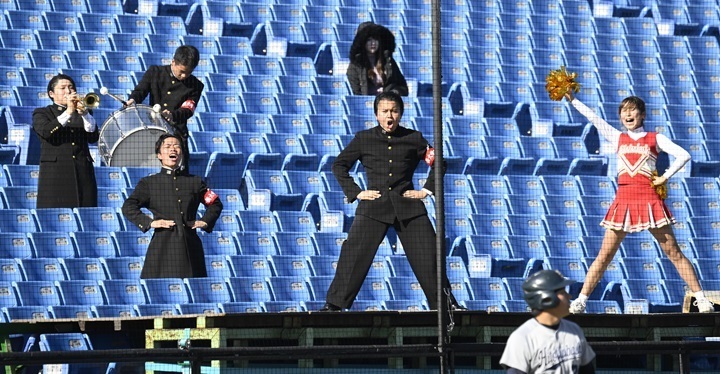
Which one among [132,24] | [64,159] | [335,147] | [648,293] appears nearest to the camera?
[64,159]

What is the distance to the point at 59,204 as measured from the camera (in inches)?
417

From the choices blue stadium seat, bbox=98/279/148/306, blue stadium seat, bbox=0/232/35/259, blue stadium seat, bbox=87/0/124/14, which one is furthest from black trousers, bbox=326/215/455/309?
blue stadium seat, bbox=87/0/124/14

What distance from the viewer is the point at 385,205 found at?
8906 mm

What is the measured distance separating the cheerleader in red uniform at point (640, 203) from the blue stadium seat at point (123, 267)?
13.9ft

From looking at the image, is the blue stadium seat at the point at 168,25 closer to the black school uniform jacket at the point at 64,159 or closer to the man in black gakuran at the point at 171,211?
the black school uniform jacket at the point at 64,159

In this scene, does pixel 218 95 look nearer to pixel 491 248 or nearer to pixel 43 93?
pixel 43 93

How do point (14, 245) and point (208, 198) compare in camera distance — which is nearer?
point (208, 198)

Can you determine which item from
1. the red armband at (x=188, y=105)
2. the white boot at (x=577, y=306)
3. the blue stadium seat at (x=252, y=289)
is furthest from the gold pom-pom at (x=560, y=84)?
the blue stadium seat at (x=252, y=289)

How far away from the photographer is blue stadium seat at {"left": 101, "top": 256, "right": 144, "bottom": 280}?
447 inches

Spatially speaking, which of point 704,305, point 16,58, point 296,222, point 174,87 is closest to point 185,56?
point 174,87

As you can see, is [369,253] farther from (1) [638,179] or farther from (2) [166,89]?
(2) [166,89]

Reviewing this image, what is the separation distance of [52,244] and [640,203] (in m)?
5.20

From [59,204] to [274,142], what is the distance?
10.2ft

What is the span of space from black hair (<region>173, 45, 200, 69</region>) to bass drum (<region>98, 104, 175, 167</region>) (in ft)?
1.67
